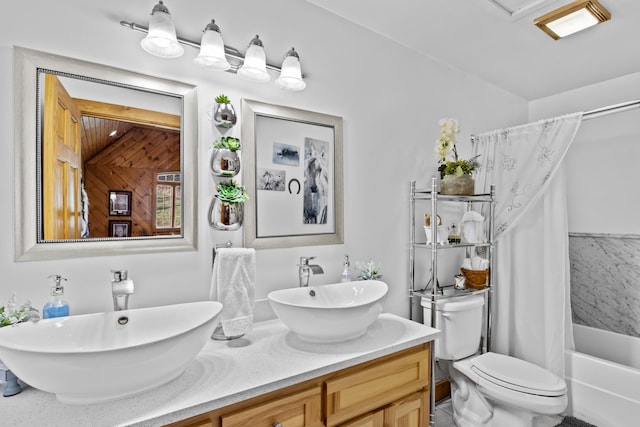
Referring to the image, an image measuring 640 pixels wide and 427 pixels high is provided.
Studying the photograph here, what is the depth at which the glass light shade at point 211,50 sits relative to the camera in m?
1.39

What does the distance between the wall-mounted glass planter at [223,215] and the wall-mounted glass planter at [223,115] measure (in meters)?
0.33

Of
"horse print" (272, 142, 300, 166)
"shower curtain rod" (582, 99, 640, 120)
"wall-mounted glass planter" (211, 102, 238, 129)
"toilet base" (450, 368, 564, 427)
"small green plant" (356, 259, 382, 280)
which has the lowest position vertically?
"toilet base" (450, 368, 564, 427)

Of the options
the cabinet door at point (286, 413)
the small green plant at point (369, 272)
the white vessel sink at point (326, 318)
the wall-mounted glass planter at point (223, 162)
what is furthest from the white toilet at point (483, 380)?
the wall-mounted glass planter at point (223, 162)

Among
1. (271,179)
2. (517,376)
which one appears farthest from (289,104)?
(517,376)

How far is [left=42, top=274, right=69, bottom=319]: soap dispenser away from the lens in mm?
1132

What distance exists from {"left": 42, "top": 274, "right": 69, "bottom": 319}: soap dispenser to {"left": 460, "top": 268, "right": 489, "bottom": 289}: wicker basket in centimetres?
220

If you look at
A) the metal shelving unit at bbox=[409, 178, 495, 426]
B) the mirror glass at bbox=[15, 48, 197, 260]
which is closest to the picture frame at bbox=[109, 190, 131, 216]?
the mirror glass at bbox=[15, 48, 197, 260]

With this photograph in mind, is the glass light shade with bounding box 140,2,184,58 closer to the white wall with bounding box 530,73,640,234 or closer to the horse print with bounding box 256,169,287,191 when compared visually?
the horse print with bounding box 256,169,287,191

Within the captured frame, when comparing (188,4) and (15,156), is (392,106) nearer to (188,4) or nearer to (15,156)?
(188,4)

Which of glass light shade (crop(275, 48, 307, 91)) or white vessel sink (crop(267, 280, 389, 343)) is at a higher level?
glass light shade (crop(275, 48, 307, 91))

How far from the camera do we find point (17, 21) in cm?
116

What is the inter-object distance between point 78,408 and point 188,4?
4.96 ft

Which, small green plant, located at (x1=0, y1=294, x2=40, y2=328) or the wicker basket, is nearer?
small green plant, located at (x1=0, y1=294, x2=40, y2=328)

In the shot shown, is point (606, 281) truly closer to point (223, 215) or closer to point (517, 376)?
point (517, 376)
